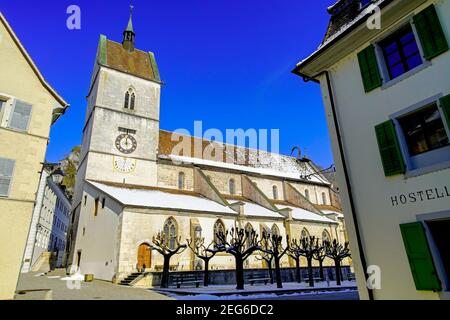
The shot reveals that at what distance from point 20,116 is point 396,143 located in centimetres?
1417

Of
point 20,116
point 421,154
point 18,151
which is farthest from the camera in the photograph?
point 20,116

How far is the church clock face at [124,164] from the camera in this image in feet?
90.9

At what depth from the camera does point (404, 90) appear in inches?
303

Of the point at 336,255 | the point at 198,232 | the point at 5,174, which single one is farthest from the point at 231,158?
the point at 5,174

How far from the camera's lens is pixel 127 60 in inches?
1320

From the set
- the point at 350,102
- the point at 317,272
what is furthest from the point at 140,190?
the point at 350,102

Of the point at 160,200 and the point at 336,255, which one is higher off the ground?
the point at 160,200

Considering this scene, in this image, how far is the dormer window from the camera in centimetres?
3059

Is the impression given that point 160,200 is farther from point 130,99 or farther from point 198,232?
point 130,99

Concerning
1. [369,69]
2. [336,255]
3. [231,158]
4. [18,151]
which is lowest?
[336,255]

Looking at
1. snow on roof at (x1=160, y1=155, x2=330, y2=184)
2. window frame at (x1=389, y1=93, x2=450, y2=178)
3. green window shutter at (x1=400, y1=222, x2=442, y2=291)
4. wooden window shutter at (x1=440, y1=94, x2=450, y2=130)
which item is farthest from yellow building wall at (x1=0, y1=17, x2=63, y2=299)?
snow on roof at (x1=160, y1=155, x2=330, y2=184)

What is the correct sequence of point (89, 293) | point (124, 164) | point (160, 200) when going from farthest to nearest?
point (124, 164) < point (160, 200) < point (89, 293)
